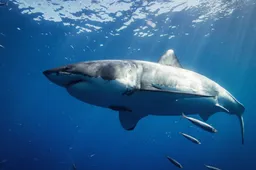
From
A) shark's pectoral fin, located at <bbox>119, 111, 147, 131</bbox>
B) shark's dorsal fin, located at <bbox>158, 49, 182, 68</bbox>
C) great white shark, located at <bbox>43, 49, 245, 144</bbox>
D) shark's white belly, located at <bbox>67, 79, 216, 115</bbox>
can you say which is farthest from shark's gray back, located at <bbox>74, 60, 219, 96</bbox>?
shark's pectoral fin, located at <bbox>119, 111, 147, 131</bbox>

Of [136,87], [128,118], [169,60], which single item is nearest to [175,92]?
[136,87]

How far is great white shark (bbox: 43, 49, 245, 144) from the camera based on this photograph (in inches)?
148

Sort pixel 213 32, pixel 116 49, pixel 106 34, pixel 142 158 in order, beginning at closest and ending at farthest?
pixel 106 34
pixel 213 32
pixel 116 49
pixel 142 158

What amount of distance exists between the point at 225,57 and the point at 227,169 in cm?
1675

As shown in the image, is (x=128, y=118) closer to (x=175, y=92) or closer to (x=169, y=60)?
(x=169, y=60)

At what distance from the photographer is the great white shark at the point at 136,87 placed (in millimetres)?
3748

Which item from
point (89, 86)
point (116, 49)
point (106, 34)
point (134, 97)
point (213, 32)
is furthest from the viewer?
point (116, 49)

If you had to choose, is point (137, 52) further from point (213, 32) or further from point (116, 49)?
point (213, 32)

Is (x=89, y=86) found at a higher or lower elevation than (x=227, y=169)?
higher

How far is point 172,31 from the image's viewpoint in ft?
75.0

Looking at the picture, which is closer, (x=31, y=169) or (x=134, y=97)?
(x=134, y=97)

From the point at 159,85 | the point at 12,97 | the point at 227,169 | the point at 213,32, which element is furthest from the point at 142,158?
the point at 159,85

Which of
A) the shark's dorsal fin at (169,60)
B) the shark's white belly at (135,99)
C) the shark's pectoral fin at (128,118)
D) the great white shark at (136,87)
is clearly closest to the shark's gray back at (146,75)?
the great white shark at (136,87)

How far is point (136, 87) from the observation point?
425cm
